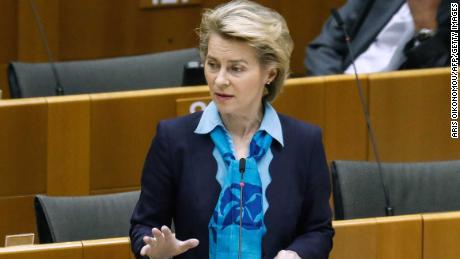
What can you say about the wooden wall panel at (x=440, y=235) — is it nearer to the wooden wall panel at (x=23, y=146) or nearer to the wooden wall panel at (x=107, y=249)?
the wooden wall panel at (x=107, y=249)

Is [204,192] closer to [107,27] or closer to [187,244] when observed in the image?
[187,244]

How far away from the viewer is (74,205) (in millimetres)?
3396

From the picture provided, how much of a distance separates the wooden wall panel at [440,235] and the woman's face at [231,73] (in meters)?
0.86

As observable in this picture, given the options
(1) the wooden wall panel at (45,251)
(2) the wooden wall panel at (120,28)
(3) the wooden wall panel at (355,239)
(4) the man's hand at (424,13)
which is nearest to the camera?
(1) the wooden wall panel at (45,251)

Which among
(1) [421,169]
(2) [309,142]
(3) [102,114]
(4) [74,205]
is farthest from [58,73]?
(2) [309,142]

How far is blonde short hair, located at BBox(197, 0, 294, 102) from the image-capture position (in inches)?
94.0

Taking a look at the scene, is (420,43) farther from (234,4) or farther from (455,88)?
(234,4)

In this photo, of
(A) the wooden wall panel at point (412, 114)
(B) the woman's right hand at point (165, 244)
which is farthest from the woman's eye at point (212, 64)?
(A) the wooden wall panel at point (412, 114)

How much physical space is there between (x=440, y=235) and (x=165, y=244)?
3.43ft

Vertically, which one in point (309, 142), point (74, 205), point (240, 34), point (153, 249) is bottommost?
point (74, 205)

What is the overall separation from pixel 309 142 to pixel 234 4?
0.33 m

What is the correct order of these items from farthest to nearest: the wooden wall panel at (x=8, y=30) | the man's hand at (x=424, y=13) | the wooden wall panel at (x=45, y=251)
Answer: the wooden wall panel at (x=8, y=30)
the man's hand at (x=424, y=13)
the wooden wall panel at (x=45, y=251)

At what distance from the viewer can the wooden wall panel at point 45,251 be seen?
9.30ft

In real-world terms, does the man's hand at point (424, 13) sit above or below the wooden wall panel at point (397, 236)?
above
